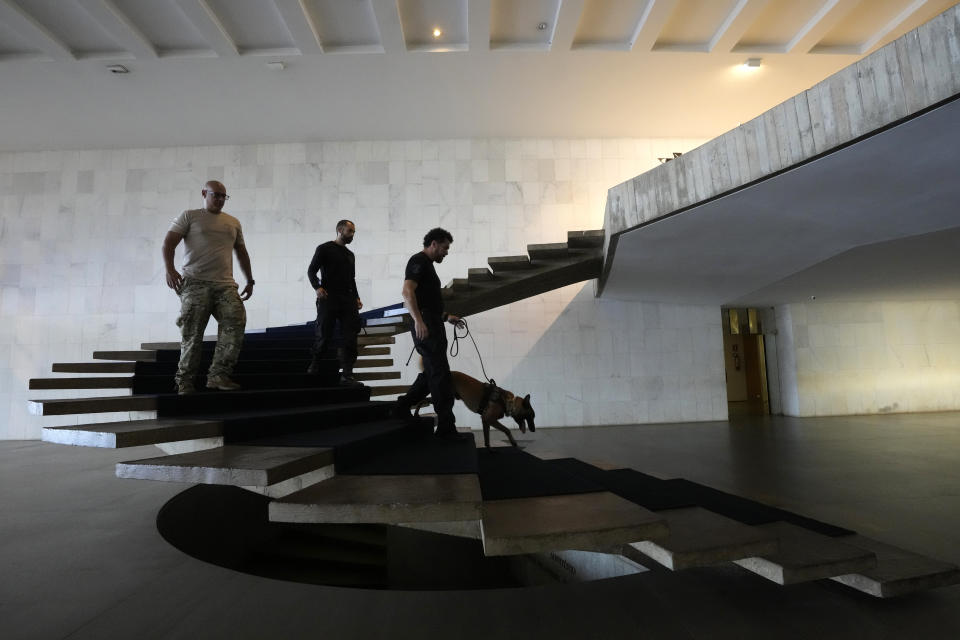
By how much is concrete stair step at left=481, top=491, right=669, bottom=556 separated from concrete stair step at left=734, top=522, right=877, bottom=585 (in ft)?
1.47

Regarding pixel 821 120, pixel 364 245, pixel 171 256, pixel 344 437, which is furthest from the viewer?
pixel 364 245

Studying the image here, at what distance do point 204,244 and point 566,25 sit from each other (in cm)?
578

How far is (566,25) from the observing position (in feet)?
22.2

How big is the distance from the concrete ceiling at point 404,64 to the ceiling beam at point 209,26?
2 centimetres

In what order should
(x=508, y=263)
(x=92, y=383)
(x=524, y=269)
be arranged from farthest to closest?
(x=524, y=269) < (x=508, y=263) < (x=92, y=383)

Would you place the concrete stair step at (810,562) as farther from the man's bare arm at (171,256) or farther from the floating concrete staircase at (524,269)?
the floating concrete staircase at (524,269)

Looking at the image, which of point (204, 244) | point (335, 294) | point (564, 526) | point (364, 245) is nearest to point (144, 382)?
point (204, 244)

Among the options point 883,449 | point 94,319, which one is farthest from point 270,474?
point 94,319

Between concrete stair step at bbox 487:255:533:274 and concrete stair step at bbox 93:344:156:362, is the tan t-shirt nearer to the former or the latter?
concrete stair step at bbox 93:344:156:362

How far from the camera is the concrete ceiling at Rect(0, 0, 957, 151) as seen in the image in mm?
6664

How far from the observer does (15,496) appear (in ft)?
13.7

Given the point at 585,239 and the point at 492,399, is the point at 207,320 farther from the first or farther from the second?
the point at 585,239

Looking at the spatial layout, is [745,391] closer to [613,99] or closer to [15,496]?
[613,99]

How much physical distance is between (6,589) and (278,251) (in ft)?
26.2
